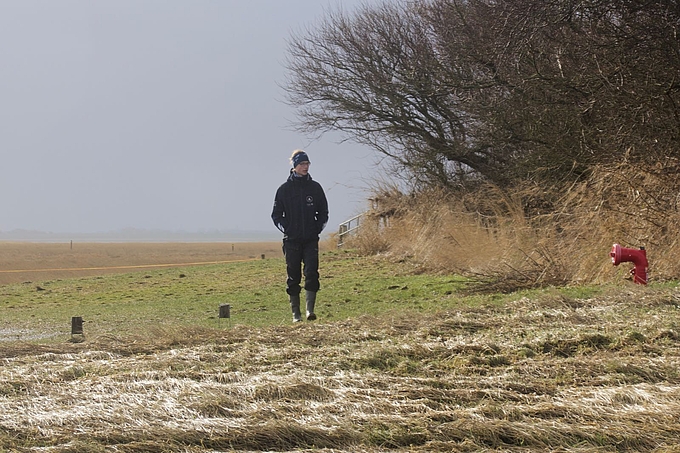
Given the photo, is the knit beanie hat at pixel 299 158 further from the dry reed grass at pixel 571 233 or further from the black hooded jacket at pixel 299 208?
the dry reed grass at pixel 571 233

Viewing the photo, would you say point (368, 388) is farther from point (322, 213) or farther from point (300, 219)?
point (322, 213)

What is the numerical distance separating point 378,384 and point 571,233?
27.2 ft

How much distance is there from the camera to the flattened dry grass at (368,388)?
12.4 ft

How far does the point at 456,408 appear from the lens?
13.8 ft

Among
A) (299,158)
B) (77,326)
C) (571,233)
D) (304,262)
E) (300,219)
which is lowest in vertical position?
(77,326)

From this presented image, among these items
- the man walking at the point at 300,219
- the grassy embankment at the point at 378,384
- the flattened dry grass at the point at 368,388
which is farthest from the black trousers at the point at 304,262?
the flattened dry grass at the point at 368,388

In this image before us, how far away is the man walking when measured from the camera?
9.38 metres

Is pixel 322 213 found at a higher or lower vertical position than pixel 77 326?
higher

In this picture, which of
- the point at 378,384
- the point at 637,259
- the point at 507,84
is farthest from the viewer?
the point at 507,84

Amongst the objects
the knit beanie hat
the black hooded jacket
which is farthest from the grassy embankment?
the knit beanie hat

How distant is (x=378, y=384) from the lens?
4773mm

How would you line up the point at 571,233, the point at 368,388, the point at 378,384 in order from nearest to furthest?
the point at 368,388 < the point at 378,384 < the point at 571,233

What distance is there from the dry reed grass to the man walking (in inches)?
137

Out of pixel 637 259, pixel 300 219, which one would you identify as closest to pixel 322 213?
pixel 300 219
